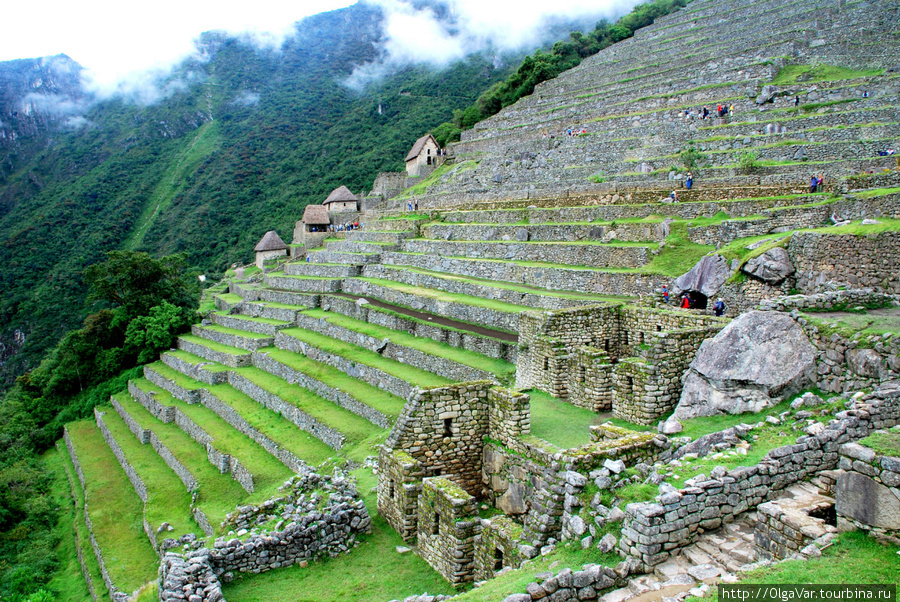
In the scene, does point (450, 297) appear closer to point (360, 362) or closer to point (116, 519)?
point (360, 362)

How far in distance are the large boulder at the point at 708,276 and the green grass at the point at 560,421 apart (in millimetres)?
4358

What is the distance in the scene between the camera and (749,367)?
6.91 m

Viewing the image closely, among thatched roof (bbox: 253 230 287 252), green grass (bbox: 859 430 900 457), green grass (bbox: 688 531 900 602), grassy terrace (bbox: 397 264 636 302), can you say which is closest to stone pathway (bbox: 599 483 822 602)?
green grass (bbox: 688 531 900 602)

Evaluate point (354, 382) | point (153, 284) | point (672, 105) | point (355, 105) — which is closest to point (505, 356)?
point (354, 382)

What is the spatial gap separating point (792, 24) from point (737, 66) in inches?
323

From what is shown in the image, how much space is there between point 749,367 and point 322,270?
2831 centimetres

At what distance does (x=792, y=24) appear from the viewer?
3459cm

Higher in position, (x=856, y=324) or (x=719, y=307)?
(x=856, y=324)

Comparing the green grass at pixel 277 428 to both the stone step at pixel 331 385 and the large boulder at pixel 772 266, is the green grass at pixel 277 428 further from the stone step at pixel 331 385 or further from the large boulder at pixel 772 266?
the large boulder at pixel 772 266

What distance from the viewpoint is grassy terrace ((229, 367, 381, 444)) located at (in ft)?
51.2

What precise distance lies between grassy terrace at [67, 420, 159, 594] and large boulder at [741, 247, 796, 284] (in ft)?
54.0

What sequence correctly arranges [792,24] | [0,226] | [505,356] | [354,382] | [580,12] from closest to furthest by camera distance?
[505,356], [354,382], [792,24], [0,226], [580,12]

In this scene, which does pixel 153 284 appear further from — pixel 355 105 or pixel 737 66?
pixel 355 105

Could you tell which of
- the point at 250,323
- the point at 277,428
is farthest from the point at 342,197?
the point at 277,428
